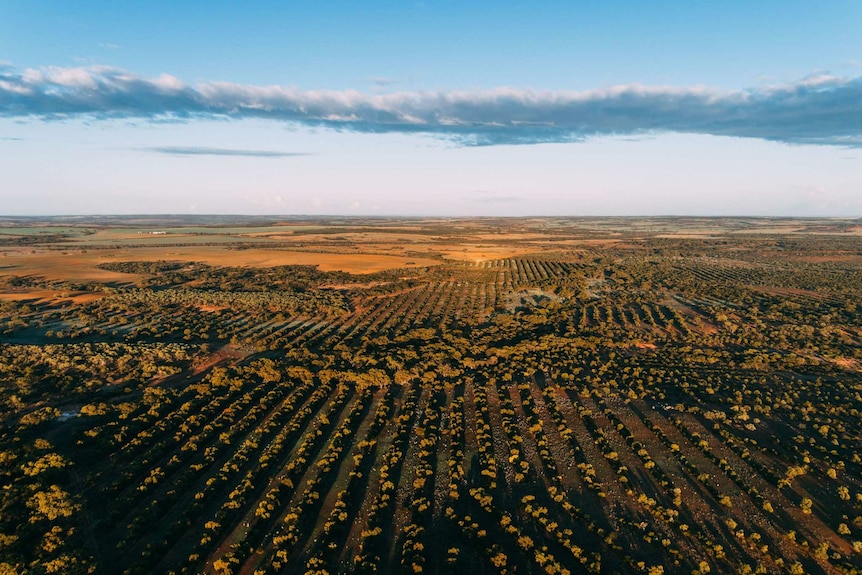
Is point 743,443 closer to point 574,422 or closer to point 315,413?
point 574,422

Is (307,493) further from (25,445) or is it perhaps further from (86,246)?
(86,246)

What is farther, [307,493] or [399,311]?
[399,311]

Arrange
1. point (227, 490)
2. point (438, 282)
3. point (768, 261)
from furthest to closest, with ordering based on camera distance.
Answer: point (768, 261), point (438, 282), point (227, 490)

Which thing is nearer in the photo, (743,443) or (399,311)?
(743,443)

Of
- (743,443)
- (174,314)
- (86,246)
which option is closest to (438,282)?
(174,314)

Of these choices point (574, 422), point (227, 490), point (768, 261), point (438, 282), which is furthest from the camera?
point (768, 261)

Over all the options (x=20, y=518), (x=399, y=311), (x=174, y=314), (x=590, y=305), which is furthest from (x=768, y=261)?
(x=20, y=518)
